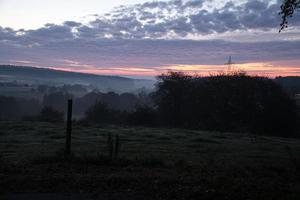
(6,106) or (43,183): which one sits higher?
(43,183)

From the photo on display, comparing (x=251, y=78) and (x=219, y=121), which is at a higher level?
(x=251, y=78)

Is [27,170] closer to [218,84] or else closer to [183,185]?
[183,185]

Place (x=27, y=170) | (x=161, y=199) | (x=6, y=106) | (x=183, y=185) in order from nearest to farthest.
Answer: (x=161, y=199), (x=183, y=185), (x=27, y=170), (x=6, y=106)

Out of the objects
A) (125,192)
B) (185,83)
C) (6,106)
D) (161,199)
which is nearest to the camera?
(161,199)

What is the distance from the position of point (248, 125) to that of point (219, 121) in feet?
13.6

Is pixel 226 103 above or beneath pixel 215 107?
above

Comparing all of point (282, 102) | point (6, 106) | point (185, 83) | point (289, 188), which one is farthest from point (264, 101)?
point (6, 106)

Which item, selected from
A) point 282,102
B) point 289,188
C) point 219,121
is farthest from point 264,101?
point 289,188

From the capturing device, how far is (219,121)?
59562 mm

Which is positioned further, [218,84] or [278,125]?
[218,84]

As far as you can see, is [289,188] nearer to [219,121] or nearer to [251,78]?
[219,121]

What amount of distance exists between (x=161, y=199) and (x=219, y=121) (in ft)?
169

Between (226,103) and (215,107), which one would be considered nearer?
(226,103)

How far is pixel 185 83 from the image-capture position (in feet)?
222
